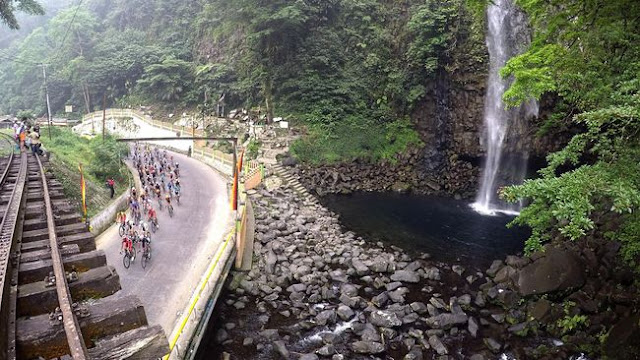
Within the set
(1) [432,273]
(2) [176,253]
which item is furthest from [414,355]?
(2) [176,253]

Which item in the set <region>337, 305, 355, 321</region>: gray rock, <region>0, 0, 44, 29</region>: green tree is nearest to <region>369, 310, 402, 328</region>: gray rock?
<region>337, 305, 355, 321</region>: gray rock

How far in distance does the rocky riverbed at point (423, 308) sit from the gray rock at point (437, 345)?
36 mm

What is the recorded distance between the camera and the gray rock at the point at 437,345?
14471mm

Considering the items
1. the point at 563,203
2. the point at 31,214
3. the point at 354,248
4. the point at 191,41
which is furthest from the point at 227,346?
the point at 191,41

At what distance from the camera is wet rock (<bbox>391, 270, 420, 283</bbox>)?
769 inches

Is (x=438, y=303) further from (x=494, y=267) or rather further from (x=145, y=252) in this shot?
(x=145, y=252)

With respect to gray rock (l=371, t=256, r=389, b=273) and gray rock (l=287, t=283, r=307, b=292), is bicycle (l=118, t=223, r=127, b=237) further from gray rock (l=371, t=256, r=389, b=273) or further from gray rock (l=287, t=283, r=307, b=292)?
gray rock (l=371, t=256, r=389, b=273)

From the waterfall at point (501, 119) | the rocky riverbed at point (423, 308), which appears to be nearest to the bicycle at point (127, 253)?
the rocky riverbed at point (423, 308)

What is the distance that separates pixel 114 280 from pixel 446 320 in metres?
14.1

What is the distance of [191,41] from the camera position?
56938 millimetres

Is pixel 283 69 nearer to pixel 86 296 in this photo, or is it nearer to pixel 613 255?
pixel 613 255

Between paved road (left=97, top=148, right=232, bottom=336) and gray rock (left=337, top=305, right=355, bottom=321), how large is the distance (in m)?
5.97

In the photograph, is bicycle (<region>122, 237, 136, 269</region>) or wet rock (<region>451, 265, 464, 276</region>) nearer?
bicycle (<region>122, 237, 136, 269</region>)

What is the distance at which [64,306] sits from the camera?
4480 millimetres
